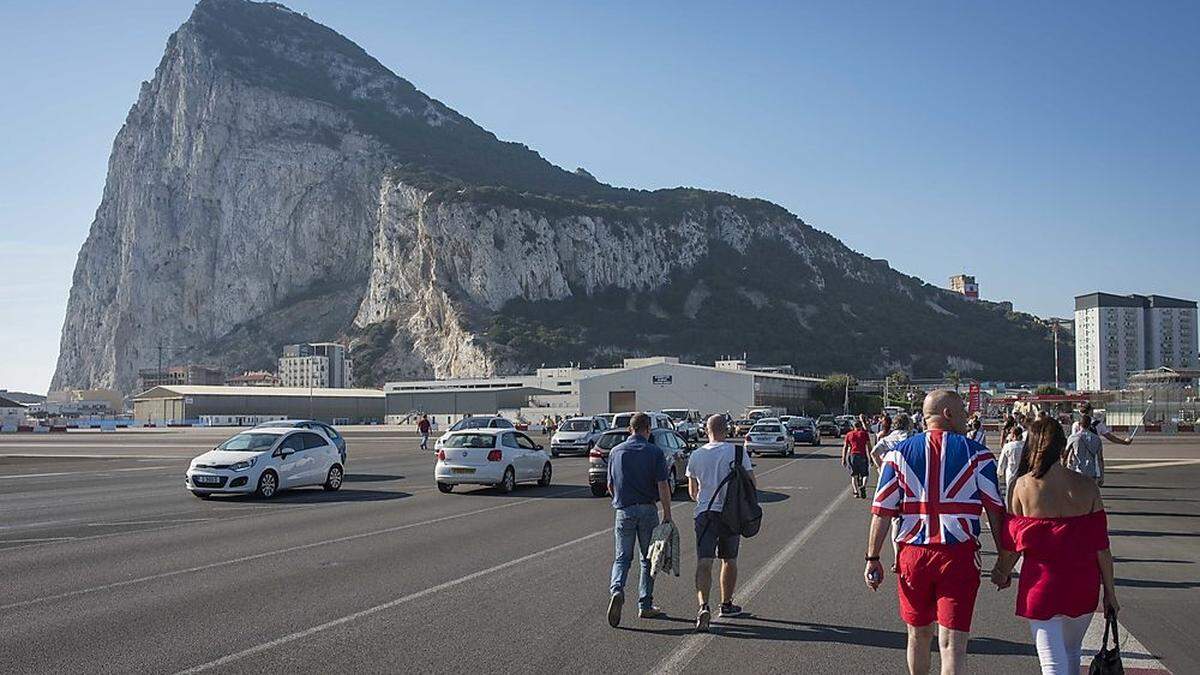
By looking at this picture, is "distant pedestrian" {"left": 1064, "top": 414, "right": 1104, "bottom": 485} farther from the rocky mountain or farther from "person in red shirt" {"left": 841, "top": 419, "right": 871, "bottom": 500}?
the rocky mountain

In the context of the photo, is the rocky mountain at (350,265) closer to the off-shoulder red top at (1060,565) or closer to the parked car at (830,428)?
the parked car at (830,428)

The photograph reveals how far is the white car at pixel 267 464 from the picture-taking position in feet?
68.7

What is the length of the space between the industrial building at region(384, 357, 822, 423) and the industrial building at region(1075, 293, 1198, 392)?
225 feet

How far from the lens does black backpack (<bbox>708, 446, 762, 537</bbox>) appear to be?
8781 mm

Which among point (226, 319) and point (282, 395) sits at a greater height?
point (226, 319)

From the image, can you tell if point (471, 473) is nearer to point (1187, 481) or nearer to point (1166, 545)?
point (1166, 545)

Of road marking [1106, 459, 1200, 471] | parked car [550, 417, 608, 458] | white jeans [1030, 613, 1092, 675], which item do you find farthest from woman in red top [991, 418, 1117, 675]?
parked car [550, 417, 608, 458]

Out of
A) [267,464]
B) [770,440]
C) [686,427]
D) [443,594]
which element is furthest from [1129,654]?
[686,427]

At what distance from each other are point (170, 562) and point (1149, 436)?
61.3 m

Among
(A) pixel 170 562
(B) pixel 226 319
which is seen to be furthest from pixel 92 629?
(B) pixel 226 319

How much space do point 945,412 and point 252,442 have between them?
740 inches

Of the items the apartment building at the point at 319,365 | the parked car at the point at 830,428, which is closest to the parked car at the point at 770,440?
the parked car at the point at 830,428

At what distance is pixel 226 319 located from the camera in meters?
190

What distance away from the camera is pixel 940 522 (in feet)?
18.8
